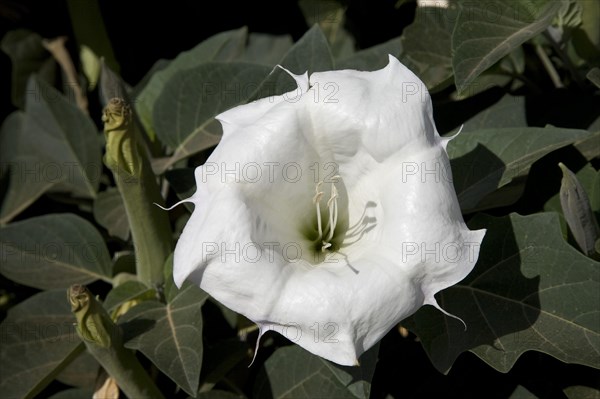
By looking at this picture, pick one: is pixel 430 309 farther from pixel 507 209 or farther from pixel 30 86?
pixel 30 86

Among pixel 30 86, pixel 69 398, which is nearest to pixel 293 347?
pixel 69 398

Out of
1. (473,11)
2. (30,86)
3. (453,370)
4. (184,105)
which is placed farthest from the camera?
(30,86)

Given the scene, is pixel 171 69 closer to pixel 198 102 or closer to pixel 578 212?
pixel 198 102

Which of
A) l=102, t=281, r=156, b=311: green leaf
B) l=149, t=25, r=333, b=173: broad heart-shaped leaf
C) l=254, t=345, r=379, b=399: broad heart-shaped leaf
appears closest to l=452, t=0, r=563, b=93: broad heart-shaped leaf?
l=149, t=25, r=333, b=173: broad heart-shaped leaf

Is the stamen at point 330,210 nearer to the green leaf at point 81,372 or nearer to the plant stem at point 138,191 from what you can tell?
the plant stem at point 138,191

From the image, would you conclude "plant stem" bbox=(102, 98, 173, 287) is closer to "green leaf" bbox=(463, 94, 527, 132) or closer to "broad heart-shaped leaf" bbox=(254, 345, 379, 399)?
"broad heart-shaped leaf" bbox=(254, 345, 379, 399)

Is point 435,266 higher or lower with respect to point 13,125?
higher
